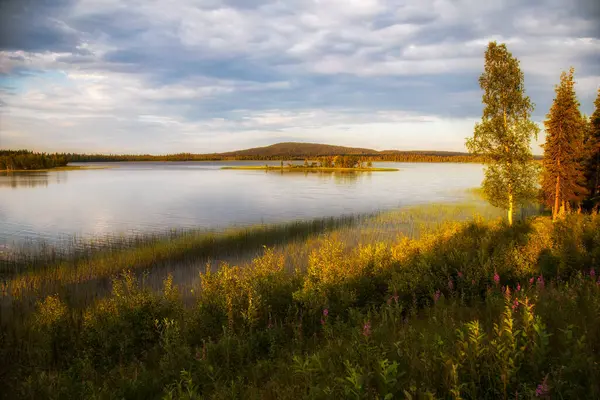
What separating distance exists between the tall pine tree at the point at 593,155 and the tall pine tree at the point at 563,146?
2.73m

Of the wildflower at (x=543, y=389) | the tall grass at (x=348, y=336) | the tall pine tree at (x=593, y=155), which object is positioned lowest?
the tall grass at (x=348, y=336)

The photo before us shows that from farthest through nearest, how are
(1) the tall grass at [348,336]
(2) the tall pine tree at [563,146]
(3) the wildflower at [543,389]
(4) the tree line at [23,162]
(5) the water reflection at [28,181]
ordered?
(4) the tree line at [23,162] < (5) the water reflection at [28,181] < (2) the tall pine tree at [563,146] < (1) the tall grass at [348,336] < (3) the wildflower at [543,389]

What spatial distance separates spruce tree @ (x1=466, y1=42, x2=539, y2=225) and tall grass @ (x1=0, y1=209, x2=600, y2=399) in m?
10.9

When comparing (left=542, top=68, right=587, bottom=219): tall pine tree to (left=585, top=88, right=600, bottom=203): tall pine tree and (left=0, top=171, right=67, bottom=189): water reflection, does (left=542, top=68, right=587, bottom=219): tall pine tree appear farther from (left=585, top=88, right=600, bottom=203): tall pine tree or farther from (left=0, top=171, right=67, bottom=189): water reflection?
(left=0, top=171, right=67, bottom=189): water reflection

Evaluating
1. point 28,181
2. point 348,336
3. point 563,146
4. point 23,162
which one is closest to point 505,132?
point 563,146

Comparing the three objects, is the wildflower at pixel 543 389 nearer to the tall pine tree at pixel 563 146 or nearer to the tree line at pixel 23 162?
the tall pine tree at pixel 563 146

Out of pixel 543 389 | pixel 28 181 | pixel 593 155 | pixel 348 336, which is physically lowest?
pixel 348 336

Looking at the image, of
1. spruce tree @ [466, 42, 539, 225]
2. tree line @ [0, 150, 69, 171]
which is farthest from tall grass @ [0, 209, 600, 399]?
tree line @ [0, 150, 69, 171]

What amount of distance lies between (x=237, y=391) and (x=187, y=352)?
1.98 m

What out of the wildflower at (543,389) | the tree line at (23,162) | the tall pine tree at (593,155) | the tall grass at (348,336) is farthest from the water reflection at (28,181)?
the tall pine tree at (593,155)

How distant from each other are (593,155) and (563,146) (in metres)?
8.96

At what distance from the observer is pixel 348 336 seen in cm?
750

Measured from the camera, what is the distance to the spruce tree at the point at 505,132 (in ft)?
80.8

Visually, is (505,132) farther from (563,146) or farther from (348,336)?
(348,336)
